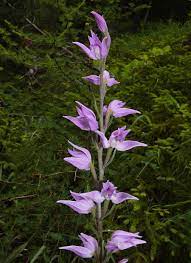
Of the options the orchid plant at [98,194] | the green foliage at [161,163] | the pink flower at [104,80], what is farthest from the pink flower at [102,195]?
the green foliage at [161,163]

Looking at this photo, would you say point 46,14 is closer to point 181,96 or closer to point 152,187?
point 181,96

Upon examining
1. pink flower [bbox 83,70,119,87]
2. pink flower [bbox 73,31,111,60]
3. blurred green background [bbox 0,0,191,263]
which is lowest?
blurred green background [bbox 0,0,191,263]

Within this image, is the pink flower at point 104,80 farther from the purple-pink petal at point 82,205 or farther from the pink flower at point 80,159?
the purple-pink petal at point 82,205

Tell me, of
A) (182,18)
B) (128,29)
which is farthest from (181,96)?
(182,18)

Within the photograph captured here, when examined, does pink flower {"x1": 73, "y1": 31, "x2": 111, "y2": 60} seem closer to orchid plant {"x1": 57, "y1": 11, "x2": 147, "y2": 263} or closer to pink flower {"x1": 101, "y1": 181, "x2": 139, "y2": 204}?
orchid plant {"x1": 57, "y1": 11, "x2": 147, "y2": 263}

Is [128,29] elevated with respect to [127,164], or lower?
elevated

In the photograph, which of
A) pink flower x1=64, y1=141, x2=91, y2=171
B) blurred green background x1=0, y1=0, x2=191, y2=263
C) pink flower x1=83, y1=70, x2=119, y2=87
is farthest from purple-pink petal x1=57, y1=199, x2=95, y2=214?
blurred green background x1=0, y1=0, x2=191, y2=263

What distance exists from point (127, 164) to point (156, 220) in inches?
18.2

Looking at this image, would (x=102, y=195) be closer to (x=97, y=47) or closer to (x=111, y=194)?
(x=111, y=194)

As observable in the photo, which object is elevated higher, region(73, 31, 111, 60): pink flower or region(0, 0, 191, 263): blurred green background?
region(73, 31, 111, 60): pink flower

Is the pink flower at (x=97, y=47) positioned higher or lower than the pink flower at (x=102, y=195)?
higher

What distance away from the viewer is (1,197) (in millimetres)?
2740

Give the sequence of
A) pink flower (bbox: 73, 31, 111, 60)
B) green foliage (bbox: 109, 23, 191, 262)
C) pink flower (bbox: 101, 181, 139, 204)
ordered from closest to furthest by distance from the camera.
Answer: pink flower (bbox: 101, 181, 139, 204)
pink flower (bbox: 73, 31, 111, 60)
green foliage (bbox: 109, 23, 191, 262)

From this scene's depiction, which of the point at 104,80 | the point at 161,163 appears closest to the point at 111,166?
the point at 161,163
